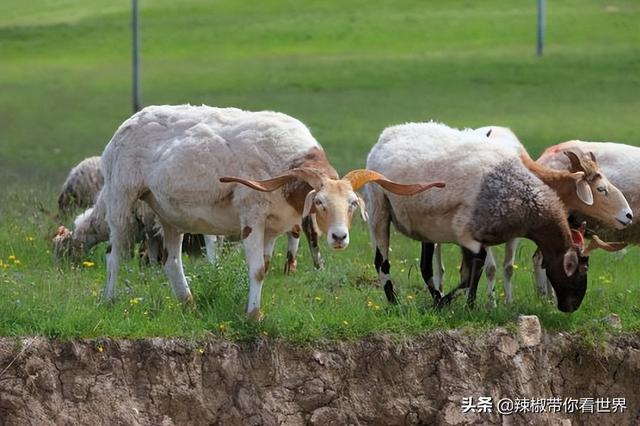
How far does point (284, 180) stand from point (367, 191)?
5.97ft

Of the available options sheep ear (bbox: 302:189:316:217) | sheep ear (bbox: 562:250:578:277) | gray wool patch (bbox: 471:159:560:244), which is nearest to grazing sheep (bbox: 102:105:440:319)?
sheep ear (bbox: 302:189:316:217)

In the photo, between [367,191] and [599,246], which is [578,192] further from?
[367,191]

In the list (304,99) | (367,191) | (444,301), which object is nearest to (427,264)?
(367,191)

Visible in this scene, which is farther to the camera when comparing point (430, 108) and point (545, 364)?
point (430, 108)

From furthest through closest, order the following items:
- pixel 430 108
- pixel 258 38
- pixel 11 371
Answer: pixel 258 38
pixel 430 108
pixel 11 371

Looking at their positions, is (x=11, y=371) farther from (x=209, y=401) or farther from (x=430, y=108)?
(x=430, y=108)

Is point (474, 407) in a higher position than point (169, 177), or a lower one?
lower

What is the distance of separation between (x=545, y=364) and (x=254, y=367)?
2.50m

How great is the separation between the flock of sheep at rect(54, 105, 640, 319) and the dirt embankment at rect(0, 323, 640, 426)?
581 mm

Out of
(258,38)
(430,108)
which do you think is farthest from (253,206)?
(258,38)

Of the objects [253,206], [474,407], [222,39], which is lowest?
[222,39]

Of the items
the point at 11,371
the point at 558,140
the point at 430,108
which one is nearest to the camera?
the point at 11,371

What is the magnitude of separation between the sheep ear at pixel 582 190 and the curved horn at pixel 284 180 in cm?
255

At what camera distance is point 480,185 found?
Answer: 41.8ft
